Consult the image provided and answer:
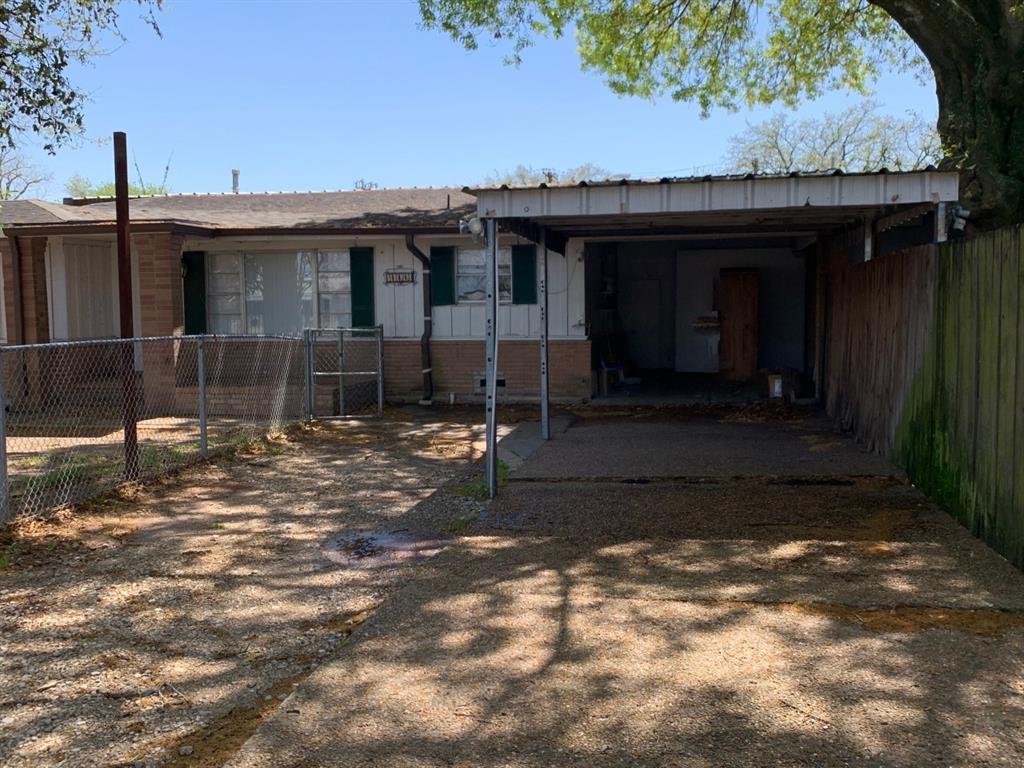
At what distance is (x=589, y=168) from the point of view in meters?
38.4

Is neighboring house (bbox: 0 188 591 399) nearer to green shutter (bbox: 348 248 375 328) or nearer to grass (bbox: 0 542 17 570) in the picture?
green shutter (bbox: 348 248 375 328)

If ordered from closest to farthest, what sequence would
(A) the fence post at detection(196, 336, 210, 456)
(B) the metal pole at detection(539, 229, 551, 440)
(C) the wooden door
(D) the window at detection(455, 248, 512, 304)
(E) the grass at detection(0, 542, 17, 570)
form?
(E) the grass at detection(0, 542, 17, 570), (A) the fence post at detection(196, 336, 210, 456), (B) the metal pole at detection(539, 229, 551, 440), (D) the window at detection(455, 248, 512, 304), (C) the wooden door

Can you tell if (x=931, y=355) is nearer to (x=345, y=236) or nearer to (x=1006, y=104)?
(x=1006, y=104)

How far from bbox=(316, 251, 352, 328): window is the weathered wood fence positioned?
8734 millimetres

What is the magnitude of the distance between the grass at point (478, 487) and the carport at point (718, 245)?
0.16m

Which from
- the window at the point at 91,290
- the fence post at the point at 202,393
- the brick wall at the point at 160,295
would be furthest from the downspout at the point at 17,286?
the fence post at the point at 202,393

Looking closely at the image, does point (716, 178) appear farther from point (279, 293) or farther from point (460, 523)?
point (279, 293)

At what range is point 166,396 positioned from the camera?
14.2 m

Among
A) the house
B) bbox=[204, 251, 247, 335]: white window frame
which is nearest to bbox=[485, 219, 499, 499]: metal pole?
the house

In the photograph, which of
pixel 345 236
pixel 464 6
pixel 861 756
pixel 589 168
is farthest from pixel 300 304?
pixel 589 168

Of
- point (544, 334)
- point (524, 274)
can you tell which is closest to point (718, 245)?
point (524, 274)

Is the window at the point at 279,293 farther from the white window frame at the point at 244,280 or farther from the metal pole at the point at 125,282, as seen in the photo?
the metal pole at the point at 125,282

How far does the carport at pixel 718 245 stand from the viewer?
25.5ft

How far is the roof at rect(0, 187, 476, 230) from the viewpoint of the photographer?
47.8 feet
